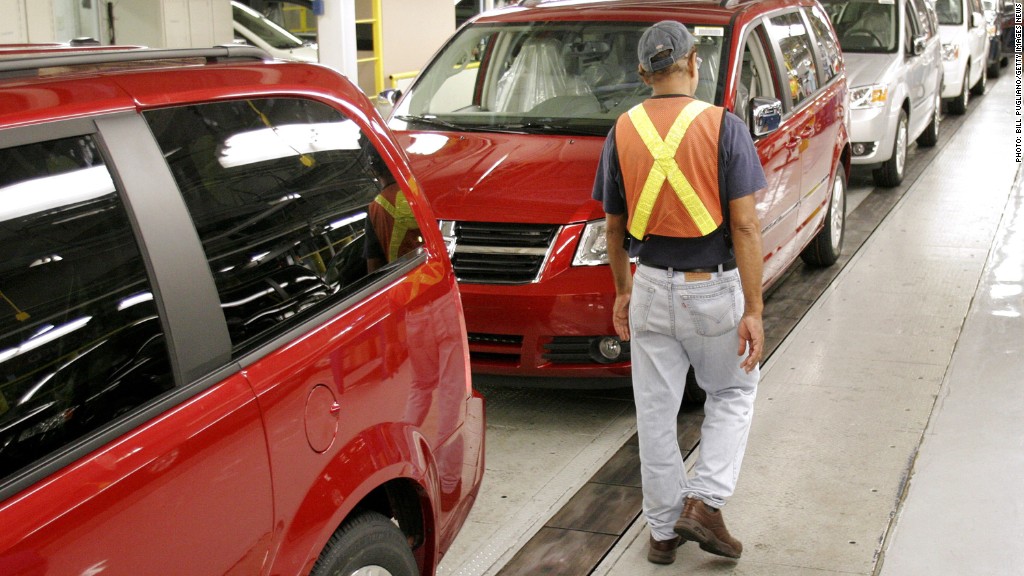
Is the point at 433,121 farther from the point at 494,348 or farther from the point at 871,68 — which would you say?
the point at 871,68

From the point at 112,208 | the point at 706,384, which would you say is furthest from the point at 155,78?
the point at 706,384

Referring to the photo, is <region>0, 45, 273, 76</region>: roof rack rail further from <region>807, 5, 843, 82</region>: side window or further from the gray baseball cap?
<region>807, 5, 843, 82</region>: side window

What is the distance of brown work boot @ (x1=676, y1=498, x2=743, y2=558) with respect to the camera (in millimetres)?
4062

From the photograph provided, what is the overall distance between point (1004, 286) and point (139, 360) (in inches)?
281

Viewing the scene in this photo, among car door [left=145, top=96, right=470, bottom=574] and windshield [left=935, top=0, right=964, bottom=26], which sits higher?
windshield [left=935, top=0, right=964, bottom=26]

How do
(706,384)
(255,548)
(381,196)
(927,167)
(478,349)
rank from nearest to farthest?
1. (255,548)
2. (381,196)
3. (706,384)
4. (478,349)
5. (927,167)

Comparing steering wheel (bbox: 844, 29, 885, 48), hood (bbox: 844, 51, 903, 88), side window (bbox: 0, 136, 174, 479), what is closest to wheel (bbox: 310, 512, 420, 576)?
side window (bbox: 0, 136, 174, 479)

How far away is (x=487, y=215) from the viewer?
5.36 meters

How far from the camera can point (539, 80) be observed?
21.3 ft

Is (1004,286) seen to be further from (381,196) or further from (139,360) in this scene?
(139,360)

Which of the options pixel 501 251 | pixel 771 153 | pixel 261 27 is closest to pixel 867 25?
pixel 771 153

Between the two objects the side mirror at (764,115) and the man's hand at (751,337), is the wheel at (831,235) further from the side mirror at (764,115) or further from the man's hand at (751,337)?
the man's hand at (751,337)

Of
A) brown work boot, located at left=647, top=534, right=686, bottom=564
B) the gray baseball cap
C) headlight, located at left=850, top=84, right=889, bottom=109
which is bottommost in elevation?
brown work boot, located at left=647, top=534, right=686, bottom=564

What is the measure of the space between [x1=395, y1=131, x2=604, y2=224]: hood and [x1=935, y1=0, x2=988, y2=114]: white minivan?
37.0 ft
